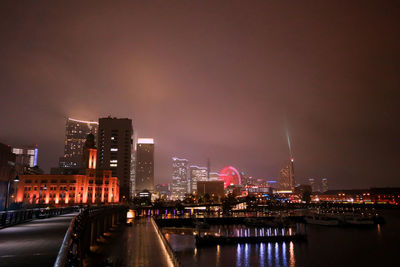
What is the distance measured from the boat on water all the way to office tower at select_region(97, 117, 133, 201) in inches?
→ 4732

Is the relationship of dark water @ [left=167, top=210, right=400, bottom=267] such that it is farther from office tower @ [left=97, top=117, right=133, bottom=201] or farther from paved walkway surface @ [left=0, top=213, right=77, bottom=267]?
office tower @ [left=97, top=117, right=133, bottom=201]

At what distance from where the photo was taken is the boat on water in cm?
10419

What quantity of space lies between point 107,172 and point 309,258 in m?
107

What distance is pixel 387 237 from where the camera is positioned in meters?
74.7

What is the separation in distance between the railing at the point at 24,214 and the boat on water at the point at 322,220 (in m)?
88.2

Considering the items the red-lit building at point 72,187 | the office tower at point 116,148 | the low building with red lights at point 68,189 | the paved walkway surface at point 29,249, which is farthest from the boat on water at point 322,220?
the office tower at point 116,148

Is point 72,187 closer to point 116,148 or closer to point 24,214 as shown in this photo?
point 116,148

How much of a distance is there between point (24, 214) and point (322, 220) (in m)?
102

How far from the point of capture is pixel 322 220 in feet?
349

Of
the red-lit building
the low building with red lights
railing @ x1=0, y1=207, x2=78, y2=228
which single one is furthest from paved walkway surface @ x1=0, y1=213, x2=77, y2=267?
the low building with red lights

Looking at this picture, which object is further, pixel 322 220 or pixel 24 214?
pixel 322 220

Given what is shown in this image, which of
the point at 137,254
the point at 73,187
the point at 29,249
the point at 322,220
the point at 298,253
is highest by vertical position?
the point at 73,187

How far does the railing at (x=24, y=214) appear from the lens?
24.5 m

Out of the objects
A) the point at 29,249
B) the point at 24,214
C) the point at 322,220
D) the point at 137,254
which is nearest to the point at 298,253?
the point at 137,254
